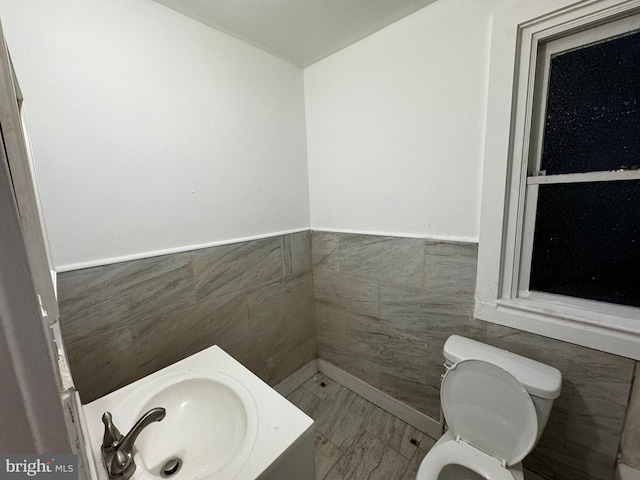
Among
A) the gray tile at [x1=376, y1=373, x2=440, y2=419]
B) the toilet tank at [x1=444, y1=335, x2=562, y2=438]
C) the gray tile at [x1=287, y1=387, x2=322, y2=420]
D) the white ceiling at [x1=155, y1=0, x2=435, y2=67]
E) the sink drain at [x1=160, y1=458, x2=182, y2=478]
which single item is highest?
the white ceiling at [x1=155, y1=0, x2=435, y2=67]

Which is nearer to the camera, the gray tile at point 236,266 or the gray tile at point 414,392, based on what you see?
the gray tile at point 236,266

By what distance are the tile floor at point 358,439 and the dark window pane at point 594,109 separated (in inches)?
61.6

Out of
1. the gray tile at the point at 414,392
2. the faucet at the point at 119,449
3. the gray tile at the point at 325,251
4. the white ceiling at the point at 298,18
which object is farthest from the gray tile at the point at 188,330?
the white ceiling at the point at 298,18

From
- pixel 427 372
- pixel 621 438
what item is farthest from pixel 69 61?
pixel 621 438

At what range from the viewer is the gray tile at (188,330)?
1.17m

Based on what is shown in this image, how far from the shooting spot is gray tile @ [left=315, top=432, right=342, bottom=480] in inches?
52.2

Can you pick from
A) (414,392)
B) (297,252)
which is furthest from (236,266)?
(414,392)

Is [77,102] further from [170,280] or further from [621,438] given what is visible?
[621,438]

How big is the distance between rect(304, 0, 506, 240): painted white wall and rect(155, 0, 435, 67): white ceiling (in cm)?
8

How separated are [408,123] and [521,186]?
59 cm

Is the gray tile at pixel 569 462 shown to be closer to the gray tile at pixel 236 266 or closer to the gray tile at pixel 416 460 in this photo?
the gray tile at pixel 416 460

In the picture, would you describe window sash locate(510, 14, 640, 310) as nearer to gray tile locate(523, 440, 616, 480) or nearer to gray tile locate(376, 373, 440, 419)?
gray tile locate(523, 440, 616, 480)

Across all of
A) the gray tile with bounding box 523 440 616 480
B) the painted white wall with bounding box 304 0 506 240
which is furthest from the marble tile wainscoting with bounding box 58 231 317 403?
the gray tile with bounding box 523 440 616 480

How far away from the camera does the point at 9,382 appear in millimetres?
245
